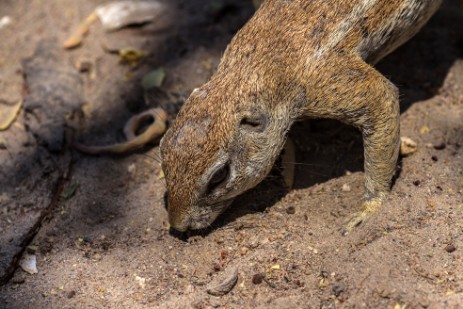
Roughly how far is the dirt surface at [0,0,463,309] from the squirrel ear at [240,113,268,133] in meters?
0.96

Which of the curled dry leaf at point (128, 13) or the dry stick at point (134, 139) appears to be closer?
the dry stick at point (134, 139)

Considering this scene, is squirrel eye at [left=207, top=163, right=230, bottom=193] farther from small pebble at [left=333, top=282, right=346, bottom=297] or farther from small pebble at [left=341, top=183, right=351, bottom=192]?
small pebble at [left=341, top=183, right=351, bottom=192]

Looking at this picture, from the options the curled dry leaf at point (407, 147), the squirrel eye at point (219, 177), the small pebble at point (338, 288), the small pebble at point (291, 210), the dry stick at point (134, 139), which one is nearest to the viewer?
the small pebble at point (338, 288)

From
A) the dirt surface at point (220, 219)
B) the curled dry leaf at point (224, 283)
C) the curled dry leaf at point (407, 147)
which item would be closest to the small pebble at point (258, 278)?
the dirt surface at point (220, 219)

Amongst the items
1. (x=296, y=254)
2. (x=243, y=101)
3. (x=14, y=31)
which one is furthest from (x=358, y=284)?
(x=14, y=31)

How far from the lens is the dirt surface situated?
520 centimetres

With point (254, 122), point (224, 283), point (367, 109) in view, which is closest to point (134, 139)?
point (254, 122)

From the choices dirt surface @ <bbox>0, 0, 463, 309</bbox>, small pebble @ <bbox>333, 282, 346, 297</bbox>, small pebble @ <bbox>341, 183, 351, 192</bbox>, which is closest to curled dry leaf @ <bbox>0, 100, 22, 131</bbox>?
dirt surface @ <bbox>0, 0, 463, 309</bbox>

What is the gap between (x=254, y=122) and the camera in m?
5.23

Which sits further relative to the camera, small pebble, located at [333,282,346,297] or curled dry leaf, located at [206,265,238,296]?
curled dry leaf, located at [206,265,238,296]

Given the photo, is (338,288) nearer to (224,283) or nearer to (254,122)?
(224,283)

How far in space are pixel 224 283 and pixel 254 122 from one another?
1297mm

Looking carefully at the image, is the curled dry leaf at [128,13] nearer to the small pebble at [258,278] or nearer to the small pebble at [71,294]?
the small pebble at [71,294]

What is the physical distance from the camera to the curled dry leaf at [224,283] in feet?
17.0
